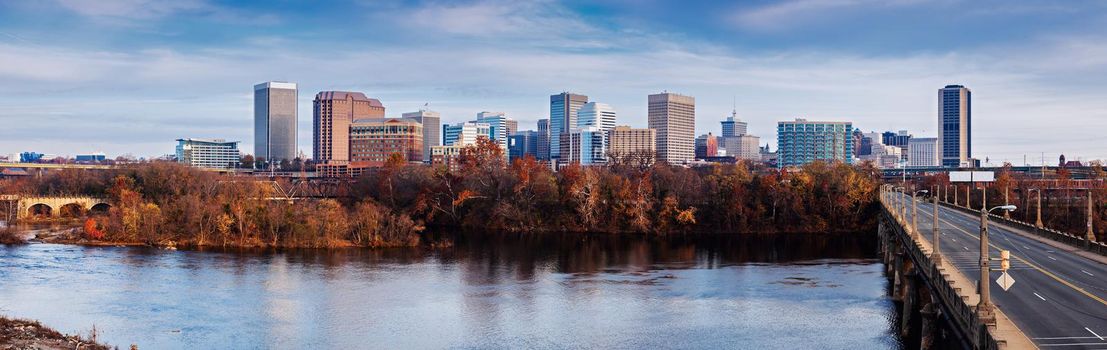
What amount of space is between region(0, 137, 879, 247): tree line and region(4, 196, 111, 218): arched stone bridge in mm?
3527

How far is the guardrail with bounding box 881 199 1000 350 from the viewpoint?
90.2 ft

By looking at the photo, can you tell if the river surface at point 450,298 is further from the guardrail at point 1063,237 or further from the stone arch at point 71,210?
the stone arch at point 71,210

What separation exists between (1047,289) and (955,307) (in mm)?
8142

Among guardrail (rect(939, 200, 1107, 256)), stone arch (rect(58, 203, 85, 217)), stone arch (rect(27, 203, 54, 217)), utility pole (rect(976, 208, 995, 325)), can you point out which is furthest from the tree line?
utility pole (rect(976, 208, 995, 325))

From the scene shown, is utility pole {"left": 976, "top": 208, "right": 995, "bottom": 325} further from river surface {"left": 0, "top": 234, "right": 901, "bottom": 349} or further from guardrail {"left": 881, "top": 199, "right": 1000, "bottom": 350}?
river surface {"left": 0, "top": 234, "right": 901, "bottom": 349}

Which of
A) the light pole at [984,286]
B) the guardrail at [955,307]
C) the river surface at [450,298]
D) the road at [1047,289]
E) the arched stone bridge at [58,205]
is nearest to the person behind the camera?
the guardrail at [955,307]

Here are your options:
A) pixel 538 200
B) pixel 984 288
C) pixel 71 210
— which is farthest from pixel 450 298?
pixel 71 210

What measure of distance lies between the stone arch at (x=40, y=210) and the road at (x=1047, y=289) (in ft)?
361

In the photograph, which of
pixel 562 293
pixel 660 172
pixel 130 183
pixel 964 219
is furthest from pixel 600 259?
pixel 130 183

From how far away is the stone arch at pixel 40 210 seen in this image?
409ft

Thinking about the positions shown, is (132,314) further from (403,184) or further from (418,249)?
(403,184)

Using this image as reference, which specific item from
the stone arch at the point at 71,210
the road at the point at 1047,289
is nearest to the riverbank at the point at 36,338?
the road at the point at 1047,289

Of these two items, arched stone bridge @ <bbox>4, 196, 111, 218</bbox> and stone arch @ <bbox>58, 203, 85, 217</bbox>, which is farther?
stone arch @ <bbox>58, 203, 85, 217</bbox>

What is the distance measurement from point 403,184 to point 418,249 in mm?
46178
